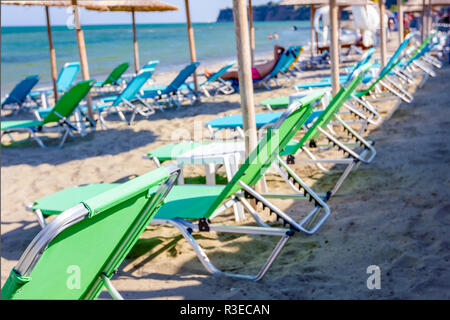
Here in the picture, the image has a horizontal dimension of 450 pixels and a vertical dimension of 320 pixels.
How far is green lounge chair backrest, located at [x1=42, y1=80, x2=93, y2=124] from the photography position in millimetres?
5809

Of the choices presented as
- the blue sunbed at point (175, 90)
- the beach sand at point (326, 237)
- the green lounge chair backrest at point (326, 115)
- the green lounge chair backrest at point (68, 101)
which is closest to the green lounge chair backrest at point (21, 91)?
the blue sunbed at point (175, 90)

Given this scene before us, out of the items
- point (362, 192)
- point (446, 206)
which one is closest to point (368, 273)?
point (446, 206)

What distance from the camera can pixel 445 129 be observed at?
489cm

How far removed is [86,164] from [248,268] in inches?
120

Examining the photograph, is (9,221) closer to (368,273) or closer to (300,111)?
(300,111)

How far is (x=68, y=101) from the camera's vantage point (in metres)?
5.88

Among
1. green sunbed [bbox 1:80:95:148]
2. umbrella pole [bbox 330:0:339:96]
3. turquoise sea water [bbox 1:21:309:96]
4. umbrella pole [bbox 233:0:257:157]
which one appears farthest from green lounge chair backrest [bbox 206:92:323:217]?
turquoise sea water [bbox 1:21:309:96]

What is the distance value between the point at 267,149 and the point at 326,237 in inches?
25.9

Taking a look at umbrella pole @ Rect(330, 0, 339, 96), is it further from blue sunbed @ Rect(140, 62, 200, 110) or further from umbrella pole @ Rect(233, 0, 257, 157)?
blue sunbed @ Rect(140, 62, 200, 110)

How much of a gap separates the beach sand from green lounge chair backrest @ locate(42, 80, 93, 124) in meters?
0.76

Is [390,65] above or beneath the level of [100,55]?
beneath

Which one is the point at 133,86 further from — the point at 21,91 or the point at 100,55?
the point at 100,55

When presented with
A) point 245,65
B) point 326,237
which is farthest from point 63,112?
point 326,237

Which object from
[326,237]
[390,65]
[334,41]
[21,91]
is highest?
[334,41]
